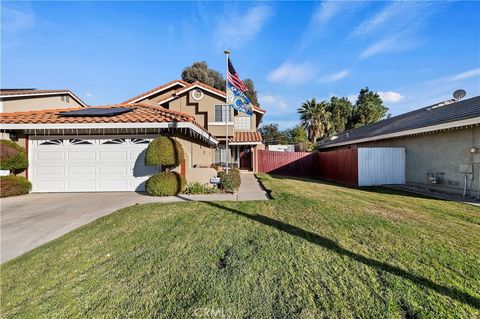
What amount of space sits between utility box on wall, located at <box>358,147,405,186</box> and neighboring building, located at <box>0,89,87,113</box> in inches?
862

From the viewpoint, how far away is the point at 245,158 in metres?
22.5

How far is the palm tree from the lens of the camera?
4009cm

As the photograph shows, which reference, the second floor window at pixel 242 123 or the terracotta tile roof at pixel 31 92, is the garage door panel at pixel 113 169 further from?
the second floor window at pixel 242 123

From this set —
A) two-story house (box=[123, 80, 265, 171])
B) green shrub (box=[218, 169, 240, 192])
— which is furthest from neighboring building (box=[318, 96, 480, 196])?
two-story house (box=[123, 80, 265, 171])

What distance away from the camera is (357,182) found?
42.7 ft

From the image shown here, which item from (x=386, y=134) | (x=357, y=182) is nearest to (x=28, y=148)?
(x=357, y=182)

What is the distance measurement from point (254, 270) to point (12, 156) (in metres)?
11.4

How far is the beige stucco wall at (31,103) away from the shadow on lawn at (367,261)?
18548 millimetres

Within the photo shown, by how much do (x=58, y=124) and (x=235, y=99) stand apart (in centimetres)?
757

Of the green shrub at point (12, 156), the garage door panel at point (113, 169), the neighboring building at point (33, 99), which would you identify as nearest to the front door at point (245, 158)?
the garage door panel at point (113, 169)

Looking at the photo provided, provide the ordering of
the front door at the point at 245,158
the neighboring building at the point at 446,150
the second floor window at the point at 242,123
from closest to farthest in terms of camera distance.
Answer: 1. the neighboring building at the point at 446,150
2. the second floor window at the point at 242,123
3. the front door at the point at 245,158

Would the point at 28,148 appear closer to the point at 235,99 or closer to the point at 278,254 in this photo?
the point at 235,99

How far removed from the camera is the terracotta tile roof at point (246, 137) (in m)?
18.9

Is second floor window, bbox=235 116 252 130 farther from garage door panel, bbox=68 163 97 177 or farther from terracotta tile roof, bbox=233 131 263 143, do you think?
garage door panel, bbox=68 163 97 177
